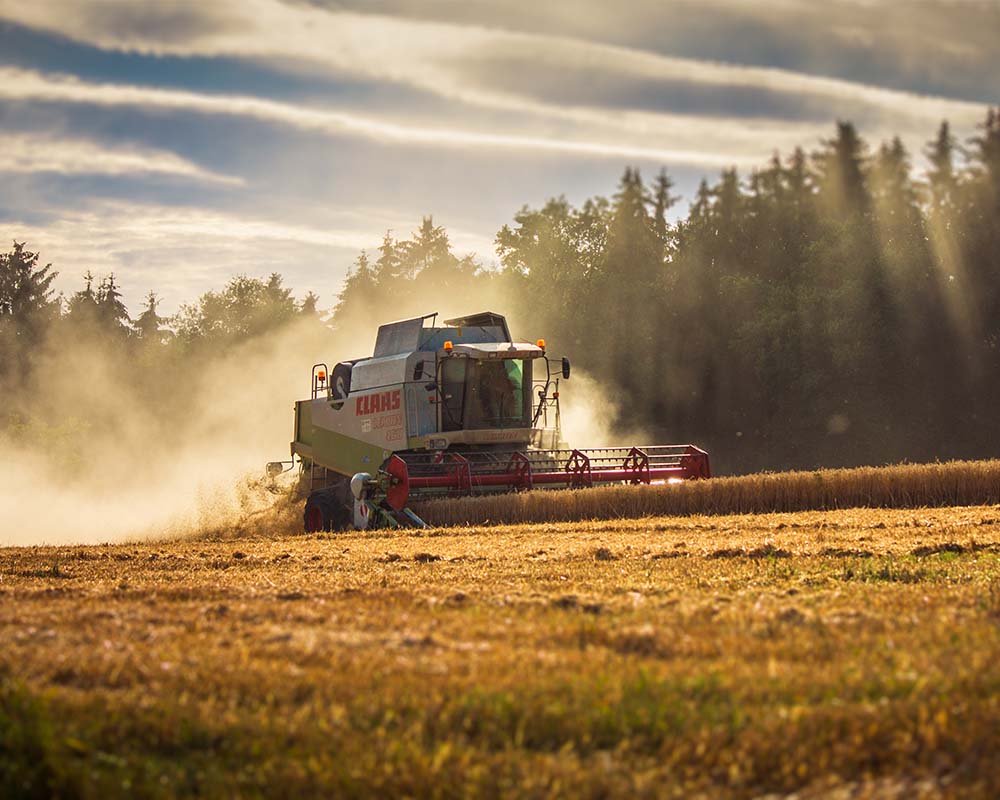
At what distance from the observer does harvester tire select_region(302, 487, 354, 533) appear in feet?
63.7

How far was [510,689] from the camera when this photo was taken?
431 cm

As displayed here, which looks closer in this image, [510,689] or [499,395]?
[510,689]

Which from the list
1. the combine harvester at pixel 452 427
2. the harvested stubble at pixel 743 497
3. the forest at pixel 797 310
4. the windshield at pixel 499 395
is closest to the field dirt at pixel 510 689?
the harvested stubble at pixel 743 497

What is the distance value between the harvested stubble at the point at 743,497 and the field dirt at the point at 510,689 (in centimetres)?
947

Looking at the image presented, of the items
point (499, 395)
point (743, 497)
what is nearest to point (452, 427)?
point (499, 395)

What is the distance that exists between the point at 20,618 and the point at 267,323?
7545 cm

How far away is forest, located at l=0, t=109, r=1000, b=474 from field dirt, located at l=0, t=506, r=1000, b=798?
2411cm

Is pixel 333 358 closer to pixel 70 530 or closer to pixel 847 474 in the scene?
pixel 70 530

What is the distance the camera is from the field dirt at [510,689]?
354 centimetres

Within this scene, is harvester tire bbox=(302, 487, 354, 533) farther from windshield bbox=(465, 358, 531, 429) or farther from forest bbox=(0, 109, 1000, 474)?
forest bbox=(0, 109, 1000, 474)

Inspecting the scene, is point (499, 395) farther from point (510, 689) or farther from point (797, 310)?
point (797, 310)

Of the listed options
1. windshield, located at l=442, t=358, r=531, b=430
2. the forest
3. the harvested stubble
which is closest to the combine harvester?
windshield, located at l=442, t=358, r=531, b=430

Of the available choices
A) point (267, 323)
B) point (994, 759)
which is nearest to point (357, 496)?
point (994, 759)

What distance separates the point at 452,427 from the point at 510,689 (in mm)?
16203
